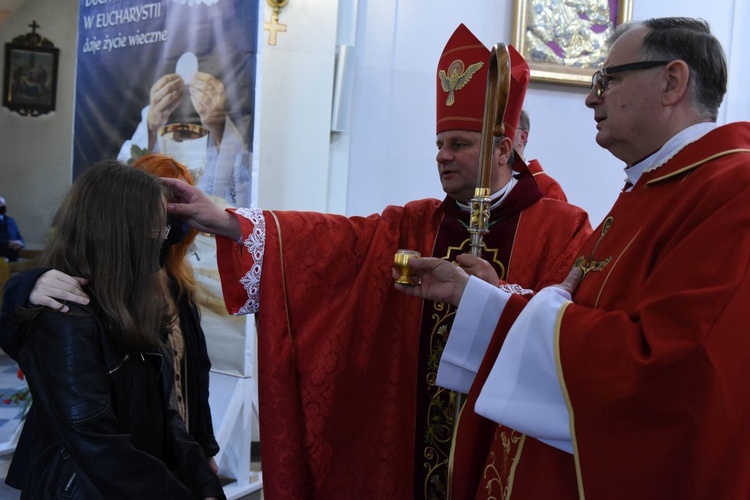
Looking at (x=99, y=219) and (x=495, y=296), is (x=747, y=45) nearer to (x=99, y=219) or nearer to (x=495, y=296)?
(x=495, y=296)

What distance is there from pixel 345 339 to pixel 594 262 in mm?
882

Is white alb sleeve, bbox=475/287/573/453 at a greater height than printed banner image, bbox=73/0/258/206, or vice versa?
printed banner image, bbox=73/0/258/206

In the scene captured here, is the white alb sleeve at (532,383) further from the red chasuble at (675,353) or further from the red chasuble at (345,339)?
the red chasuble at (345,339)

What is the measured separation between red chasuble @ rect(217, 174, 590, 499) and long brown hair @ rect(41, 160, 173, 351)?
0.38 meters

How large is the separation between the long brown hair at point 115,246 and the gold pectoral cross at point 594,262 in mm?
1088

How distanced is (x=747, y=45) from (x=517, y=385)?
4.50 metres

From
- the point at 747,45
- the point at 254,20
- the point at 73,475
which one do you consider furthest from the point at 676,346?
the point at 747,45

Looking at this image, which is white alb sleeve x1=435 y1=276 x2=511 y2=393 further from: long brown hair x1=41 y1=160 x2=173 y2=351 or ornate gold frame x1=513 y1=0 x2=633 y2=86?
ornate gold frame x1=513 y1=0 x2=633 y2=86

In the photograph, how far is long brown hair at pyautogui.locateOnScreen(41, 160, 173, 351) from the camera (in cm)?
173

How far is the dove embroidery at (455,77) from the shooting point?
2326mm

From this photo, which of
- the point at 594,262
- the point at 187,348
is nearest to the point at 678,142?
the point at 594,262

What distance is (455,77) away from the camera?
2363mm

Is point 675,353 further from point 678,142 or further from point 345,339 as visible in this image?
point 345,339

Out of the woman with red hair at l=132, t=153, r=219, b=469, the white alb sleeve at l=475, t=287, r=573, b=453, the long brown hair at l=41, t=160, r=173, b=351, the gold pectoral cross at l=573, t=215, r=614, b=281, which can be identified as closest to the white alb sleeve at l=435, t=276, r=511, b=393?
the white alb sleeve at l=475, t=287, r=573, b=453
